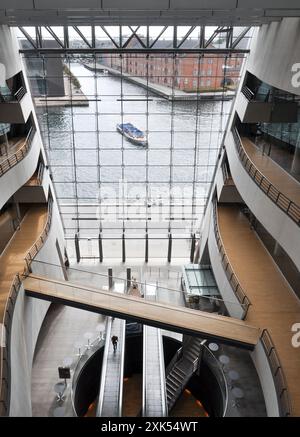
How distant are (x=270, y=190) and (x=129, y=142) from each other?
805 cm

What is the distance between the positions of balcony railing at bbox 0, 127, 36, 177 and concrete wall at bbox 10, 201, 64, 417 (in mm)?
2771

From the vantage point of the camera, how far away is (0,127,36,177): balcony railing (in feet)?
35.1

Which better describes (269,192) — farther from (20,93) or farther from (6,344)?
(20,93)

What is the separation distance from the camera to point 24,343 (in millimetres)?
9430

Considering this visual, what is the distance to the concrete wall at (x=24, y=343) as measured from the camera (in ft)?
25.7

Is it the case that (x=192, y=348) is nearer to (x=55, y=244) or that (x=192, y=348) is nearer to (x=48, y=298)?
(x=48, y=298)

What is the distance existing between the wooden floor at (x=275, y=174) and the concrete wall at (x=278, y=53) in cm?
240

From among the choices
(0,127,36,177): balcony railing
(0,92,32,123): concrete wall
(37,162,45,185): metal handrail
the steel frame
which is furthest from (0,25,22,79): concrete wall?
(37,162,45,185): metal handrail

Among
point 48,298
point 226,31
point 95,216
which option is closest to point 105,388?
point 48,298

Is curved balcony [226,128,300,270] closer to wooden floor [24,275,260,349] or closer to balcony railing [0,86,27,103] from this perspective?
wooden floor [24,275,260,349]
